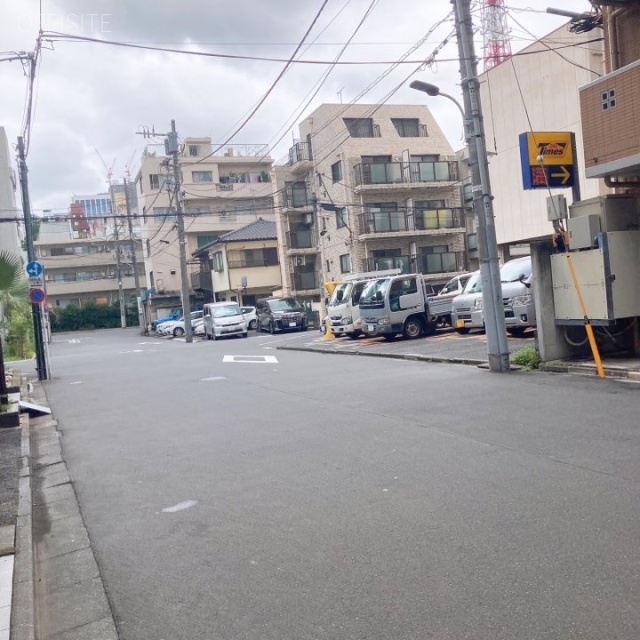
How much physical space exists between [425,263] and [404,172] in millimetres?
5261

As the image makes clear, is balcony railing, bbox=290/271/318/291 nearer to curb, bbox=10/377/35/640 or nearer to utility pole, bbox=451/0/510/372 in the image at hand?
utility pole, bbox=451/0/510/372

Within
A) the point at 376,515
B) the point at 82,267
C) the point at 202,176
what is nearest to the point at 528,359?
the point at 376,515

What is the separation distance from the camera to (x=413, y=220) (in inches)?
1465

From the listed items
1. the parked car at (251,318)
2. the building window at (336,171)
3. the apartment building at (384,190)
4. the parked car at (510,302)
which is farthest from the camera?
the parked car at (251,318)

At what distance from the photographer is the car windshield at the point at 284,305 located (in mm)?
34375

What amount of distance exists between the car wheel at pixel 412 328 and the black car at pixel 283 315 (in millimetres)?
13224

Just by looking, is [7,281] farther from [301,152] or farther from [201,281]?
[201,281]

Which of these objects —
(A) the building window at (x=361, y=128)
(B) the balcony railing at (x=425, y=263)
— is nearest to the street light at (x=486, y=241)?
(B) the balcony railing at (x=425, y=263)

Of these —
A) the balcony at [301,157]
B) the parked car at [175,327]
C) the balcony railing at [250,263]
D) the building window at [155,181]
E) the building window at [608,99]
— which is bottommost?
the parked car at [175,327]

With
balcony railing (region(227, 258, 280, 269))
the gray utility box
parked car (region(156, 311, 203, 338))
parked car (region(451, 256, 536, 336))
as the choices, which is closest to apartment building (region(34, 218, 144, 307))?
balcony railing (region(227, 258, 280, 269))

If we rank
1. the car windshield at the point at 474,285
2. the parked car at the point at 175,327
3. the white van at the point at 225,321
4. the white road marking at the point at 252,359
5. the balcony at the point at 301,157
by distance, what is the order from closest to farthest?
the white road marking at the point at 252,359
the car windshield at the point at 474,285
the white van at the point at 225,321
the balcony at the point at 301,157
the parked car at the point at 175,327

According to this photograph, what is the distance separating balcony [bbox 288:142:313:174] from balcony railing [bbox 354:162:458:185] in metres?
5.45

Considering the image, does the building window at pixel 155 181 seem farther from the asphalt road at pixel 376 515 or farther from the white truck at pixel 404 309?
the asphalt road at pixel 376 515

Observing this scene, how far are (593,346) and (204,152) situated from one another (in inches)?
2232
